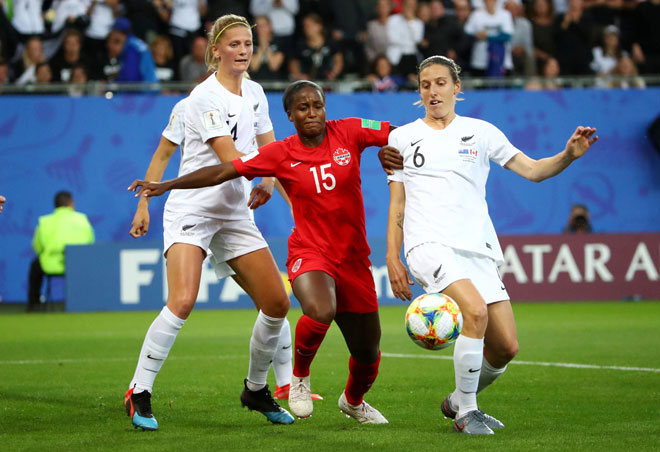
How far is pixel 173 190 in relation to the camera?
6.50 m

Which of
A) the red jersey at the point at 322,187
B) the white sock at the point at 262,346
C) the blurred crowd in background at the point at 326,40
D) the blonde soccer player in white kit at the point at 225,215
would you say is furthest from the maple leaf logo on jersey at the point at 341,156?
the blurred crowd in background at the point at 326,40

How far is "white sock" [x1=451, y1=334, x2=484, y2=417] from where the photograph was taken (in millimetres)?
5863

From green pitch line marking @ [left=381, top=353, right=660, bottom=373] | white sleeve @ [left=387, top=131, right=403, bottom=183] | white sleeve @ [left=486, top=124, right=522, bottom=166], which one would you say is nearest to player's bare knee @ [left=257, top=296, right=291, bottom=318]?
white sleeve @ [left=387, top=131, right=403, bottom=183]

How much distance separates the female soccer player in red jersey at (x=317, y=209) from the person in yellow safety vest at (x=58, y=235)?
11.4 metres

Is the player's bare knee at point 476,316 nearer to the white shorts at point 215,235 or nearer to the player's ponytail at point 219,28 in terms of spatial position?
the white shorts at point 215,235

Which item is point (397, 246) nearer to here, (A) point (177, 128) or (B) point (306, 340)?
(B) point (306, 340)

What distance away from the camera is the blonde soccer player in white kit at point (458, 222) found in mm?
5906

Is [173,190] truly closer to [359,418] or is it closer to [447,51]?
[359,418]

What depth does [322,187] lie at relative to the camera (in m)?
6.16

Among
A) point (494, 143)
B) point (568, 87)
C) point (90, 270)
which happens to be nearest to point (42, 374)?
point (494, 143)

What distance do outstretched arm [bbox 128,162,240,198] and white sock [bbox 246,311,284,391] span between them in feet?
3.07

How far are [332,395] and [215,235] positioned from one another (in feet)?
5.78

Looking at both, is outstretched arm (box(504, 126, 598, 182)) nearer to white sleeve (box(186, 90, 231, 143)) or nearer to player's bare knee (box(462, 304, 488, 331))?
player's bare knee (box(462, 304, 488, 331))

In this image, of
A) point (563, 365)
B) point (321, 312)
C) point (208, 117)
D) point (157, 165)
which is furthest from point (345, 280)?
point (563, 365)
